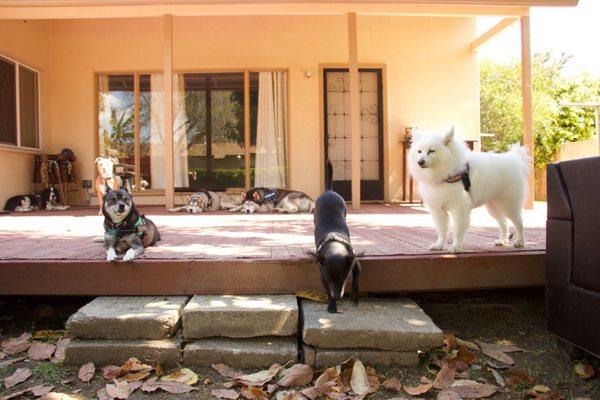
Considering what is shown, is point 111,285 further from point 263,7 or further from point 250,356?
point 263,7

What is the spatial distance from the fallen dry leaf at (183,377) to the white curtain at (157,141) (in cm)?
687

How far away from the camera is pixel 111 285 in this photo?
9.61 ft

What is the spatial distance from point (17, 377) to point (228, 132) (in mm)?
6879

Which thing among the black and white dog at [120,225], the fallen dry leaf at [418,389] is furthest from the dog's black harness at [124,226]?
the fallen dry leaf at [418,389]

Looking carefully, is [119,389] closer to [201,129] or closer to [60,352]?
[60,352]

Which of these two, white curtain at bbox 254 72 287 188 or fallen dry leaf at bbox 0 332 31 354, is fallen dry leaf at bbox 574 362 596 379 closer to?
fallen dry leaf at bbox 0 332 31 354

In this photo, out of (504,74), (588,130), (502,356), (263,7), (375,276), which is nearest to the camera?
(502,356)

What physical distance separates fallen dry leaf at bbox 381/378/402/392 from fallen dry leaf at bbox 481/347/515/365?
0.72 m

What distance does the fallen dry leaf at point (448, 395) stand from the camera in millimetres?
2262

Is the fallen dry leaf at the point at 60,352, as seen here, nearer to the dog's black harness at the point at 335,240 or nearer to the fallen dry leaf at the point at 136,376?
the fallen dry leaf at the point at 136,376

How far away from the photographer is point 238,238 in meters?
4.02

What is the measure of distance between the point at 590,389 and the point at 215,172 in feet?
24.2

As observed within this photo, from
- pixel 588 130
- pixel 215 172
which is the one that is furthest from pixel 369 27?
pixel 588 130

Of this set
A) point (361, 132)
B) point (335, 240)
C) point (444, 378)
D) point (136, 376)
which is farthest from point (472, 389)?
point (361, 132)
